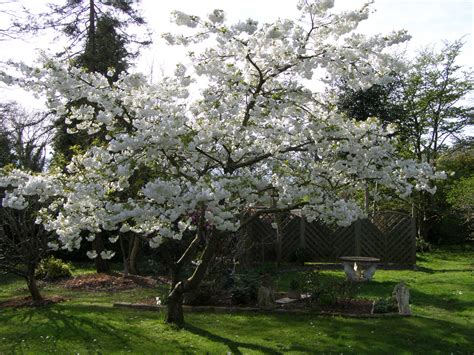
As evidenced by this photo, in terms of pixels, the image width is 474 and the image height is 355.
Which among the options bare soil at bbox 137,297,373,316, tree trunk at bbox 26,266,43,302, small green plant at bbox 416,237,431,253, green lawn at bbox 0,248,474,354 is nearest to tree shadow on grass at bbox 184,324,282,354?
green lawn at bbox 0,248,474,354

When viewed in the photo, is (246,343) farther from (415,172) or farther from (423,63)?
(423,63)

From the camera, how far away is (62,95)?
5969mm

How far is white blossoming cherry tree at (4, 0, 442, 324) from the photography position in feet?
18.6

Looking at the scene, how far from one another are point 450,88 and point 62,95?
18254 millimetres

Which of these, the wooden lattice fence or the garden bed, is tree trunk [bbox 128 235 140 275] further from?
the garden bed

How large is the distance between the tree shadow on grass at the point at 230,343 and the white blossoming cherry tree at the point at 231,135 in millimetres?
364

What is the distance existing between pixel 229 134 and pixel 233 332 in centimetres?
257

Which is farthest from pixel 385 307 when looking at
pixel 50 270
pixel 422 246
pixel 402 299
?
pixel 422 246

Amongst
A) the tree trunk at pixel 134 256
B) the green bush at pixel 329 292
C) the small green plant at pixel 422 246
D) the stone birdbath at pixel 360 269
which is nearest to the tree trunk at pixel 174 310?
the green bush at pixel 329 292

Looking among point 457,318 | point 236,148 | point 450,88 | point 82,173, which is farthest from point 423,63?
point 82,173

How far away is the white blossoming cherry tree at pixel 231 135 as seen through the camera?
18.6ft

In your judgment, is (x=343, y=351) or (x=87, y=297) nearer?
(x=343, y=351)

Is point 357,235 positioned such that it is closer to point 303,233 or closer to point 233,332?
point 303,233

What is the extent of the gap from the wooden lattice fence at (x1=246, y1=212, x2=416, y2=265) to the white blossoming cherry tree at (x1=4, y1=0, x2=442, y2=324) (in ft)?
24.9
